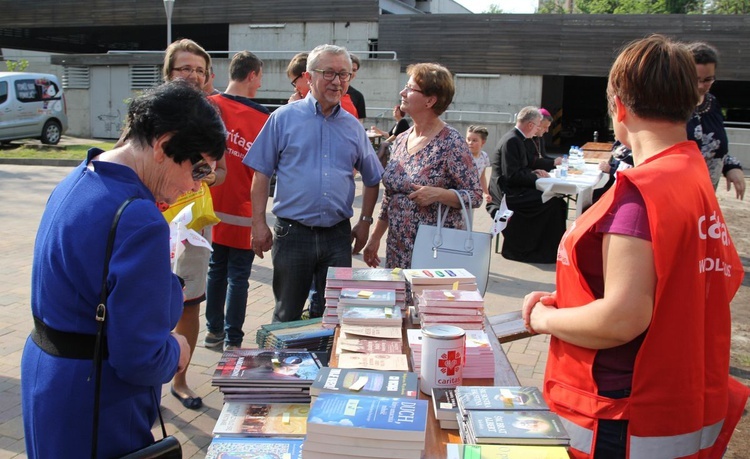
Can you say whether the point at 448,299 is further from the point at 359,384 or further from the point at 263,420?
the point at 263,420

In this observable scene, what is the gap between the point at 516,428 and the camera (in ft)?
5.35

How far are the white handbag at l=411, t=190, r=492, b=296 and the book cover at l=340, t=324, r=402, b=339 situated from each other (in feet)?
3.92

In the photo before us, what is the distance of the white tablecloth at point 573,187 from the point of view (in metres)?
6.91

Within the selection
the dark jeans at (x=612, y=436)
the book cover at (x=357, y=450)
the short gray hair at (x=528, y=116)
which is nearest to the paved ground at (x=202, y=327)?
the short gray hair at (x=528, y=116)

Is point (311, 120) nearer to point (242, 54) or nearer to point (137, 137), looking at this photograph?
point (242, 54)

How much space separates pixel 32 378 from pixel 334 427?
2.87 ft

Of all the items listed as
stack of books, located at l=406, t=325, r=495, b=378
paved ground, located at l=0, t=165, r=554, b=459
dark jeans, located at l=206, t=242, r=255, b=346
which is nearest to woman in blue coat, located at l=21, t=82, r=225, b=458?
stack of books, located at l=406, t=325, r=495, b=378

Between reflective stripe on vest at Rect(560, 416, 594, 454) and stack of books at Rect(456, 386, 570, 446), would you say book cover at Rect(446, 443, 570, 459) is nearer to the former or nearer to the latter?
stack of books at Rect(456, 386, 570, 446)

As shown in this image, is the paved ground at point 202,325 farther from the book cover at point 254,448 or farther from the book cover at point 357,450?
the book cover at point 357,450

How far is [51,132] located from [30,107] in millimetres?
1145

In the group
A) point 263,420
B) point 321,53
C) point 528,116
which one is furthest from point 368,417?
point 528,116

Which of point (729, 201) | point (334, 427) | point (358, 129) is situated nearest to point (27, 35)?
point (729, 201)

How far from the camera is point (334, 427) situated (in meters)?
1.54

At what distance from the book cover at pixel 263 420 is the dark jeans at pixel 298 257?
5.49 feet
